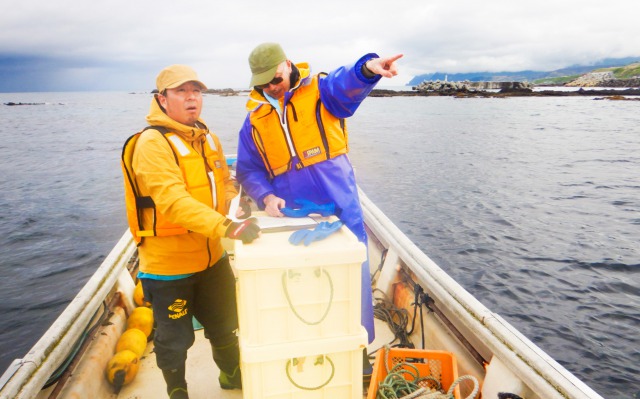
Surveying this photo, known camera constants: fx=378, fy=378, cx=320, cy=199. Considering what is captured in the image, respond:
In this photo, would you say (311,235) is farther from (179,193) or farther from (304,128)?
(304,128)

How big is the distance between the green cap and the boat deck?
2490 millimetres

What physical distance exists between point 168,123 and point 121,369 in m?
2.15

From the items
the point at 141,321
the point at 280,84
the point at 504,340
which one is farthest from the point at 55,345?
the point at 504,340

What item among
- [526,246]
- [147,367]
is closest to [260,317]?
[147,367]

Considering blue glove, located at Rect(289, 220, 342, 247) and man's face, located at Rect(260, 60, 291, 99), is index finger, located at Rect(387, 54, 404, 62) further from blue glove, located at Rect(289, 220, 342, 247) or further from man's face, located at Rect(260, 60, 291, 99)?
blue glove, located at Rect(289, 220, 342, 247)

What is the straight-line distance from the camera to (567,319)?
23.1 ft

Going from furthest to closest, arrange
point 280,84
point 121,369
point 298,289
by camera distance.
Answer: point 121,369 → point 280,84 → point 298,289

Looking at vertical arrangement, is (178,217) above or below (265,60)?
below

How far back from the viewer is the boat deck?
3.10 metres

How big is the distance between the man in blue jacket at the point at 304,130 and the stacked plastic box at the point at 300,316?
0.74 meters

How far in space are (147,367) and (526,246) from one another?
9.52m

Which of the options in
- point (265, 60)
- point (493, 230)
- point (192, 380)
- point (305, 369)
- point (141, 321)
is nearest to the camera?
point (305, 369)

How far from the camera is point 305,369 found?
6.84 feet

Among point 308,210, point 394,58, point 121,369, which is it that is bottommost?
point 121,369
